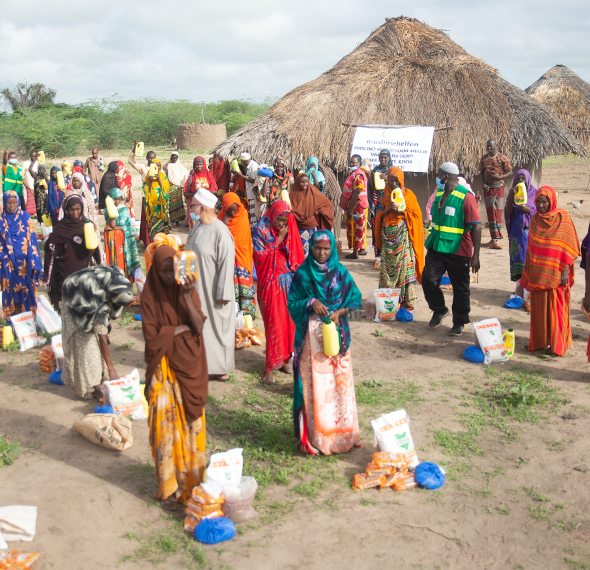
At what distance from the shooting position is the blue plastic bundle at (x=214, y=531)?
3445mm

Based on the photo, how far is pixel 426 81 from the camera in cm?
1352

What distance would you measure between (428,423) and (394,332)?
2.34m

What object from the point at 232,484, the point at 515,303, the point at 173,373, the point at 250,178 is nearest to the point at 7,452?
the point at 173,373

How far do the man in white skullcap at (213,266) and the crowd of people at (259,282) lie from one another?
0.01 metres

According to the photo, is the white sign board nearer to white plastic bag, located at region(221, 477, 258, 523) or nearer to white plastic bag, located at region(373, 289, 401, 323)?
white plastic bag, located at region(373, 289, 401, 323)

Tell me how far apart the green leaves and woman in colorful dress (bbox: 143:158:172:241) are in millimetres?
5399

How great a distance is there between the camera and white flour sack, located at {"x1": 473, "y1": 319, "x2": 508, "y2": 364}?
604cm

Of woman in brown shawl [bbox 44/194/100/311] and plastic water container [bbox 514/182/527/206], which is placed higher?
plastic water container [bbox 514/182/527/206]

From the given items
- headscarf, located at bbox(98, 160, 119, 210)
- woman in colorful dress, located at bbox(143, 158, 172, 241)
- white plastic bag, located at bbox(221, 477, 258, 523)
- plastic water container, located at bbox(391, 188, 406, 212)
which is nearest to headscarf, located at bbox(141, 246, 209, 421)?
white plastic bag, located at bbox(221, 477, 258, 523)

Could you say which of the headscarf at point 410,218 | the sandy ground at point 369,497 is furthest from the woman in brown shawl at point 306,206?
the sandy ground at point 369,497

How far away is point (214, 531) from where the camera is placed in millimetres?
3455

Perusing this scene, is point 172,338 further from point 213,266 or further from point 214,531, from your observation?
point 213,266

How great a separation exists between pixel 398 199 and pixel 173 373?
173 inches

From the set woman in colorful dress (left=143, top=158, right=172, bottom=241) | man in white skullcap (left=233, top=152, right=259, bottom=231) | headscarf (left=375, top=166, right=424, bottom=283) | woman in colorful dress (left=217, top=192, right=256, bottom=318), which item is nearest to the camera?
woman in colorful dress (left=217, top=192, right=256, bottom=318)
